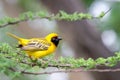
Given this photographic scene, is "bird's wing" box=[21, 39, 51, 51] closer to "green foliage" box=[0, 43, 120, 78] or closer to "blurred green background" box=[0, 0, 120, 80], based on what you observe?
"green foliage" box=[0, 43, 120, 78]

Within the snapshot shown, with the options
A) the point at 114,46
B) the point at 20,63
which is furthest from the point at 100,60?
the point at 114,46

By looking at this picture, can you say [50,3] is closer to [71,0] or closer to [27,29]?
[71,0]

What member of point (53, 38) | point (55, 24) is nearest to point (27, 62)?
point (53, 38)

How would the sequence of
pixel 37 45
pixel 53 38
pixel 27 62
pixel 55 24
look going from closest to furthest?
pixel 27 62
pixel 37 45
pixel 53 38
pixel 55 24

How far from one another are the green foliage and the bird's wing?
11.1 inches

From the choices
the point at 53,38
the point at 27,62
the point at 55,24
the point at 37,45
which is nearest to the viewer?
the point at 27,62

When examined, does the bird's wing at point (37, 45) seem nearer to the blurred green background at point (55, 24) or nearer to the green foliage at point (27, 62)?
the green foliage at point (27, 62)

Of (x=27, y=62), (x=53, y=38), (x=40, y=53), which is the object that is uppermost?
(x=53, y=38)

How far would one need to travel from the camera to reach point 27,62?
3531mm

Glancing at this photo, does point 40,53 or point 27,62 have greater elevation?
point 40,53

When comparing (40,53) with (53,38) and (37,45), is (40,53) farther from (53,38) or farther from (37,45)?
(53,38)

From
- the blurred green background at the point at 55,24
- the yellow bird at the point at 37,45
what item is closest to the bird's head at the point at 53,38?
the yellow bird at the point at 37,45

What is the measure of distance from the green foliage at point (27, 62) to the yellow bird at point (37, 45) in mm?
249

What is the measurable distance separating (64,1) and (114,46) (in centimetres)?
190
